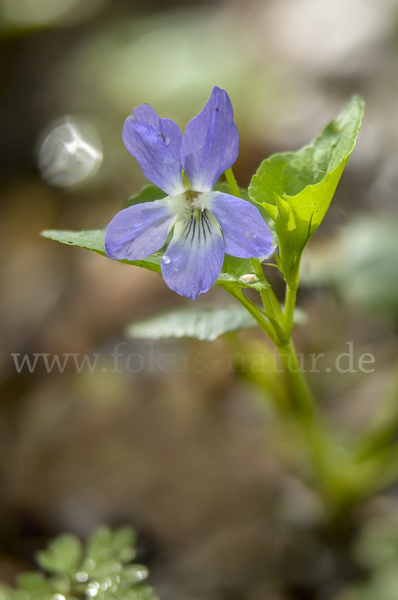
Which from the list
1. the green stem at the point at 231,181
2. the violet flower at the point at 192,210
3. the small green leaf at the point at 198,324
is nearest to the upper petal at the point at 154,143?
the violet flower at the point at 192,210

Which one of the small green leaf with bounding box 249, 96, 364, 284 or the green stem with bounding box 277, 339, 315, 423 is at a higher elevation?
the small green leaf with bounding box 249, 96, 364, 284

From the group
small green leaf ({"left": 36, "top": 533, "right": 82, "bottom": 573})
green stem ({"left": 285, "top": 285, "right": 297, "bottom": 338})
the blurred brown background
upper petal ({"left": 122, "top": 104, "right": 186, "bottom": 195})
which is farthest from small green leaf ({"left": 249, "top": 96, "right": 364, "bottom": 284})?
small green leaf ({"left": 36, "top": 533, "right": 82, "bottom": 573})

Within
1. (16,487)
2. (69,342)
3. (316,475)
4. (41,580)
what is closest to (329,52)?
(69,342)

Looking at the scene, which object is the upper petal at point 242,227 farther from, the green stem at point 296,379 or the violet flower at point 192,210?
the green stem at point 296,379

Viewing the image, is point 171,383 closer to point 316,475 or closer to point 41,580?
point 316,475

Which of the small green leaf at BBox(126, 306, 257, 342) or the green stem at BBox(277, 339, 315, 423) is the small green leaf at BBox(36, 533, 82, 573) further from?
the green stem at BBox(277, 339, 315, 423)

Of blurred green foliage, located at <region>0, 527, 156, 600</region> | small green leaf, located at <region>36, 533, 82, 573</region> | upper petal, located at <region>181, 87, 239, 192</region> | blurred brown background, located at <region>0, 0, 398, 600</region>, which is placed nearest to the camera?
upper petal, located at <region>181, 87, 239, 192</region>
